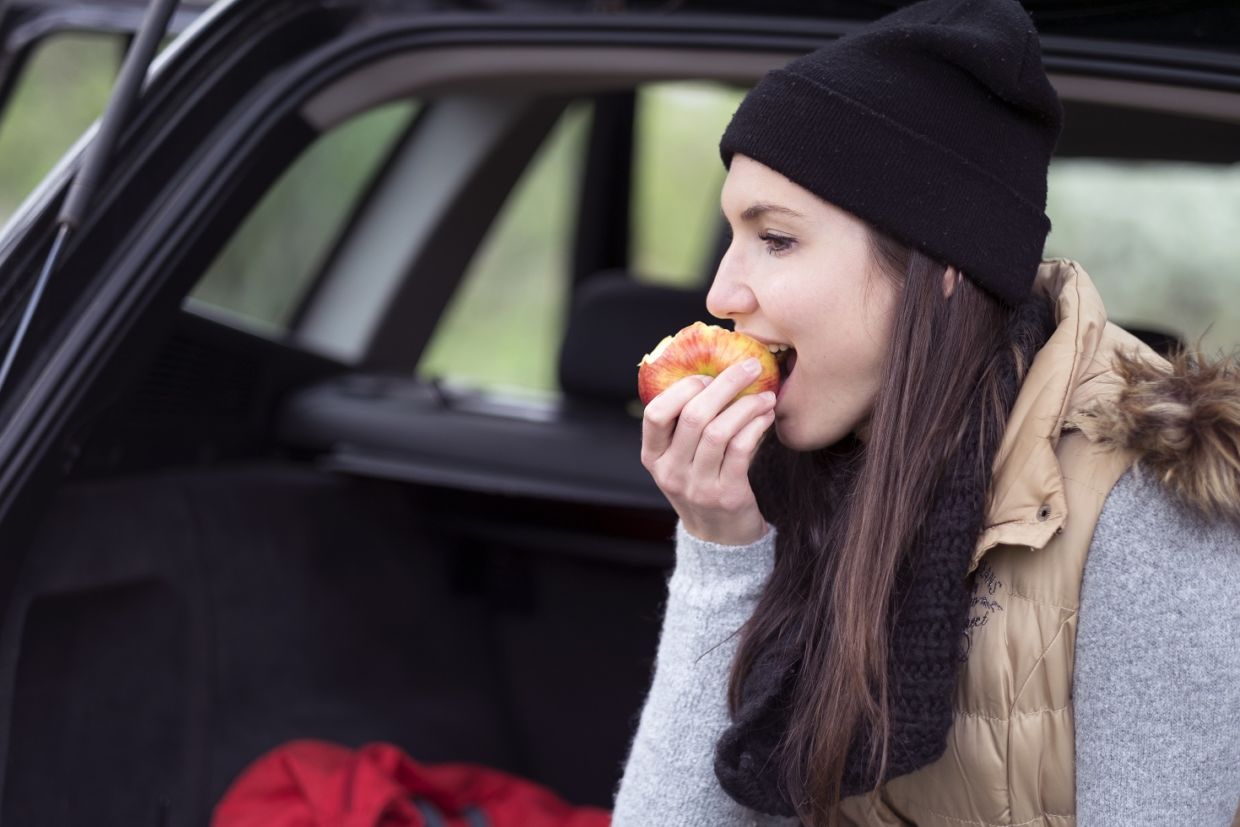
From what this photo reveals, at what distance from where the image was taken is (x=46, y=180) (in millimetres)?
1671

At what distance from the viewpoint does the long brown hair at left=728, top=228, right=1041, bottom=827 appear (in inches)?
53.9

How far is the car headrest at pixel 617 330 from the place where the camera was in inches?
87.9

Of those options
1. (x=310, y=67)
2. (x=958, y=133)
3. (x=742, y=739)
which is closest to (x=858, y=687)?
(x=742, y=739)

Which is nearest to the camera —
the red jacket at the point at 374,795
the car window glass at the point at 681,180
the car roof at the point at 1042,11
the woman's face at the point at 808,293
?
the woman's face at the point at 808,293

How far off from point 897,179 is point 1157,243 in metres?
5.01

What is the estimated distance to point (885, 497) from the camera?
54.9 inches

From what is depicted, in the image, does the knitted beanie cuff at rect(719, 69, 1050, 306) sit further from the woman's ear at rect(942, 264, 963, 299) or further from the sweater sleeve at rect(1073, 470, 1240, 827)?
the sweater sleeve at rect(1073, 470, 1240, 827)

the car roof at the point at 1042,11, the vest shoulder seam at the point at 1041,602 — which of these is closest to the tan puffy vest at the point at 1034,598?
the vest shoulder seam at the point at 1041,602

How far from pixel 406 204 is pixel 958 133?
1806 millimetres

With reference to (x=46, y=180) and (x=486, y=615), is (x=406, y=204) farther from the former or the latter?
(x=46, y=180)

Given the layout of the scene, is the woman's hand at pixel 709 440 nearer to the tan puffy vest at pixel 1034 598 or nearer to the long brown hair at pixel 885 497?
the long brown hair at pixel 885 497

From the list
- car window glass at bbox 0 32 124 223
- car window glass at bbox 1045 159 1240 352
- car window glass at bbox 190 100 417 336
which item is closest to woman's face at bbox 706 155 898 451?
car window glass at bbox 0 32 124 223

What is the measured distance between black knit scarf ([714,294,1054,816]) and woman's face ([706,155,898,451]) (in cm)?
14

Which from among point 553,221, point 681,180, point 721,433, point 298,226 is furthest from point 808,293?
point 681,180
